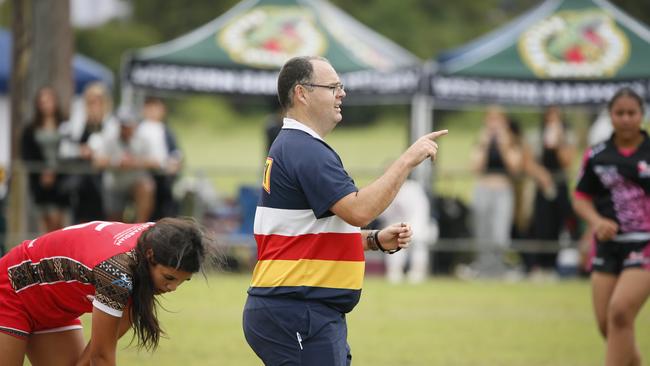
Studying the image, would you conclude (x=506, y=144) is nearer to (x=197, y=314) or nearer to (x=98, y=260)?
(x=197, y=314)

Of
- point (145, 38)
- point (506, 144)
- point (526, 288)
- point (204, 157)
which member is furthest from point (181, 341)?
point (145, 38)

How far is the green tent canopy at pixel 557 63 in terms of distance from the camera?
1728cm

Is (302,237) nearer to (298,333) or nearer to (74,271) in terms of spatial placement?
(298,333)

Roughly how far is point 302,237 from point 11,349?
1.67 meters

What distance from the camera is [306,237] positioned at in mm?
5195

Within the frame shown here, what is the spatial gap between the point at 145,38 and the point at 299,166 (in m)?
37.4

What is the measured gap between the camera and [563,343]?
34.5ft

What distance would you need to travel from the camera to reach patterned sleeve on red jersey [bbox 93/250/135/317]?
5137mm

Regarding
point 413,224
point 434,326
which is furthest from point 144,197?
point 434,326

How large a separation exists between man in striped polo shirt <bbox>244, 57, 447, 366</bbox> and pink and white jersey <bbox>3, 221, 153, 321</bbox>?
25.5 inches

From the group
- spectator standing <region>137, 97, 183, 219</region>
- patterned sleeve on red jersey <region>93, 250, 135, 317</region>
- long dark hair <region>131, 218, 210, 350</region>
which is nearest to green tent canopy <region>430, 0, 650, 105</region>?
spectator standing <region>137, 97, 183, 219</region>

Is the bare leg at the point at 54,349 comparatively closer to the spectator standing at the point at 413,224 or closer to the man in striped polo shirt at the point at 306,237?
the man in striped polo shirt at the point at 306,237

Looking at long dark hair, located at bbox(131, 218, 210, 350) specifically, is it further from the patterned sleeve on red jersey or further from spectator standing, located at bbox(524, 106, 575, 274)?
spectator standing, located at bbox(524, 106, 575, 274)

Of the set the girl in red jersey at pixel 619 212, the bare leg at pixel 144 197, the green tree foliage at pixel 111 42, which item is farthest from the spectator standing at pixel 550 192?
the green tree foliage at pixel 111 42
